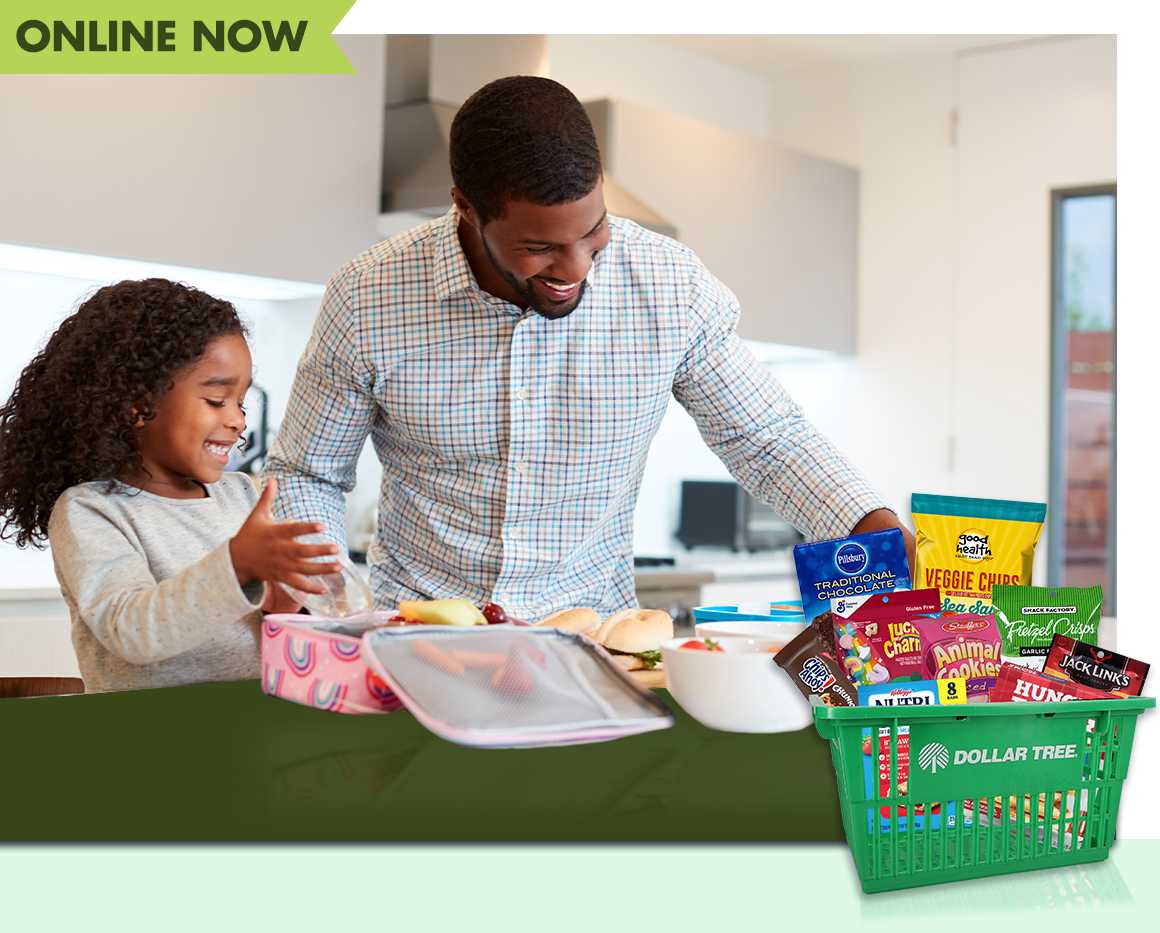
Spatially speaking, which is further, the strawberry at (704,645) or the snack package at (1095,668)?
the strawberry at (704,645)

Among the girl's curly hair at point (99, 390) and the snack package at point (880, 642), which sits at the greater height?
the girl's curly hair at point (99, 390)

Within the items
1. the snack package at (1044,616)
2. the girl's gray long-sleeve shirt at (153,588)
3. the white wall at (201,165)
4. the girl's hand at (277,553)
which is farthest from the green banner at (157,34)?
the snack package at (1044,616)

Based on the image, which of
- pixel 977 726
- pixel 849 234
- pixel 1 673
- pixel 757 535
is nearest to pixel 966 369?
pixel 849 234

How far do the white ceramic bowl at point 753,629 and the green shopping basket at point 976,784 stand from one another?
25cm

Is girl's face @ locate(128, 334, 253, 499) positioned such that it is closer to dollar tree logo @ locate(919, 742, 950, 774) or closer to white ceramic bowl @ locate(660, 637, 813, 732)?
white ceramic bowl @ locate(660, 637, 813, 732)

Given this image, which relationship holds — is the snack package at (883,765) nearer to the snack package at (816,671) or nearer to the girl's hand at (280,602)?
the snack package at (816,671)

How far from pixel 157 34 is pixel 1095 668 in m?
2.38

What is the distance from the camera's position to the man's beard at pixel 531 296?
1.24 m

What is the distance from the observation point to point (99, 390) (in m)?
1.25

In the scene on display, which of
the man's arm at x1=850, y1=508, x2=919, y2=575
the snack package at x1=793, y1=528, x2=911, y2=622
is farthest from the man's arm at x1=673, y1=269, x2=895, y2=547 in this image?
the snack package at x1=793, y1=528, x2=911, y2=622

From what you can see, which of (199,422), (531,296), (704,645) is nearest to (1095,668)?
(704,645)

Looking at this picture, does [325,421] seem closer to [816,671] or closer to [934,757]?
[816,671]

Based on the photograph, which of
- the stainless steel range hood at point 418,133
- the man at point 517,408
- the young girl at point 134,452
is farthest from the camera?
the stainless steel range hood at point 418,133

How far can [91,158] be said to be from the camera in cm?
240
